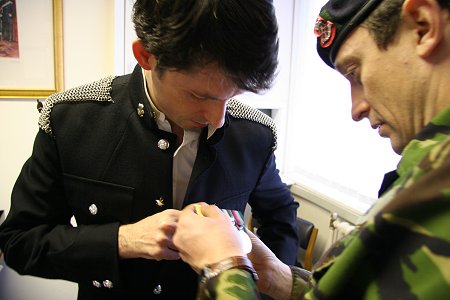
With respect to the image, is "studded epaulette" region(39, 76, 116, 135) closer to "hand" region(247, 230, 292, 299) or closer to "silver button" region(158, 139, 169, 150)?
"silver button" region(158, 139, 169, 150)

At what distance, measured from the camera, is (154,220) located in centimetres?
83

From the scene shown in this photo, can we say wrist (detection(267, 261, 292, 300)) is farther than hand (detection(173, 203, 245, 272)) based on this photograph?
Yes

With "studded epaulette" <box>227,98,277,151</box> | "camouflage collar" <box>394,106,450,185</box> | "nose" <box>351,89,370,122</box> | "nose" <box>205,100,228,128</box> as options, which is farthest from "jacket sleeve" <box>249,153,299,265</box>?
"camouflage collar" <box>394,106,450,185</box>

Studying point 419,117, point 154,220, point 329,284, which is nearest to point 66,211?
point 154,220

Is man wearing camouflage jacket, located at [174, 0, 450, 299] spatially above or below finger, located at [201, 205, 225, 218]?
above

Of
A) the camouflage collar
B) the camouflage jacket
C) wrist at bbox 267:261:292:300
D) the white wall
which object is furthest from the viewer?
the white wall

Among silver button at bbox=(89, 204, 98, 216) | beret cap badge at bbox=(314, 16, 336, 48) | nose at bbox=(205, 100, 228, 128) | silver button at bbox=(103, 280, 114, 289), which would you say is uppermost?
beret cap badge at bbox=(314, 16, 336, 48)

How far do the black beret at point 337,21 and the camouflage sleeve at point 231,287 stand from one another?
0.46 m

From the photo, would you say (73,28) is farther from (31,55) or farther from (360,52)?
(360,52)

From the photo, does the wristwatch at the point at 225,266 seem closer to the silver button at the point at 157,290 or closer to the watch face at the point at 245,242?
the watch face at the point at 245,242

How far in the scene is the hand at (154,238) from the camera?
806 millimetres

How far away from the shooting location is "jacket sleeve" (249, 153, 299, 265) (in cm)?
118

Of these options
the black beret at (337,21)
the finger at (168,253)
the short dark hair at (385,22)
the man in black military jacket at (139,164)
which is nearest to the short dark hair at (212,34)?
the man in black military jacket at (139,164)

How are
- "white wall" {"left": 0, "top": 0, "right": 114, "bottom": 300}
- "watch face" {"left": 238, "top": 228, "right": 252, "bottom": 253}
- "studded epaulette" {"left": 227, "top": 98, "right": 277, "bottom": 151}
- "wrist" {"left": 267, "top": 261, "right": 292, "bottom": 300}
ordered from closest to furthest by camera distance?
"watch face" {"left": 238, "top": 228, "right": 252, "bottom": 253} → "wrist" {"left": 267, "top": 261, "right": 292, "bottom": 300} → "studded epaulette" {"left": 227, "top": 98, "right": 277, "bottom": 151} → "white wall" {"left": 0, "top": 0, "right": 114, "bottom": 300}
